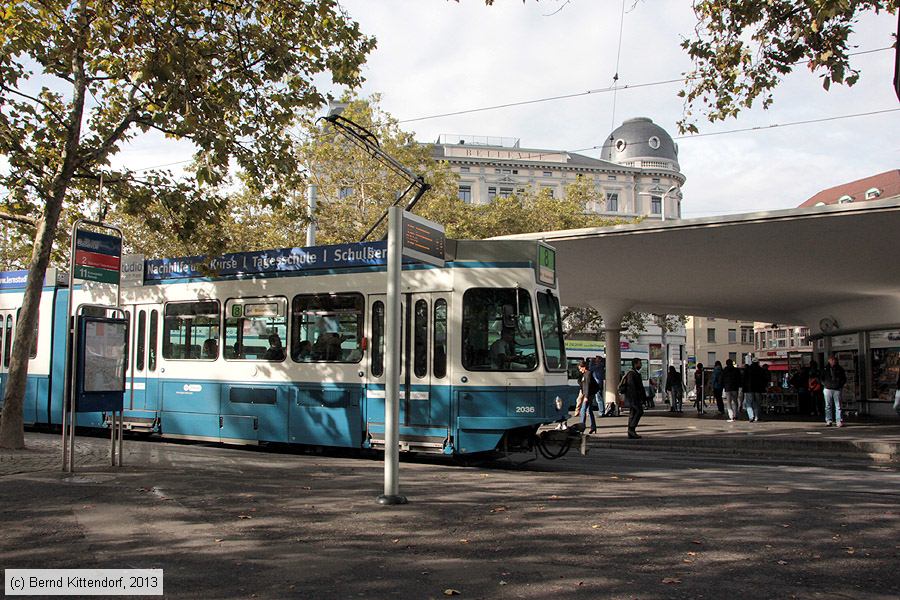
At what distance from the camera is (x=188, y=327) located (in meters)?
14.0

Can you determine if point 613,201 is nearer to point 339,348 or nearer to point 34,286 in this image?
point 339,348

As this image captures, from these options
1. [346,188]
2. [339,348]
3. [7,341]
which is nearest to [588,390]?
[339,348]

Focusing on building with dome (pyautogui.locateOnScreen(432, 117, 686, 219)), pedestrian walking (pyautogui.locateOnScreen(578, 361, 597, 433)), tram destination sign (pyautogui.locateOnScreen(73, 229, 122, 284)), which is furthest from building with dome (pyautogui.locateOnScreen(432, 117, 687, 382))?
tram destination sign (pyautogui.locateOnScreen(73, 229, 122, 284))

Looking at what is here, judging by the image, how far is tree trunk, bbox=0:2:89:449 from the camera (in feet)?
39.7

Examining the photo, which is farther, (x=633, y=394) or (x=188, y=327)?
(x=633, y=394)

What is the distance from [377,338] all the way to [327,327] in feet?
3.23

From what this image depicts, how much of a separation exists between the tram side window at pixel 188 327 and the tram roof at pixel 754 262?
6337mm

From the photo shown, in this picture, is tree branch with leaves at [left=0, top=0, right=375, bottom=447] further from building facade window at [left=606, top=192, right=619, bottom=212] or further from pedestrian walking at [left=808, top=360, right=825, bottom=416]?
building facade window at [left=606, top=192, right=619, bottom=212]

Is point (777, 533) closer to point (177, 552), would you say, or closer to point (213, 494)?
point (177, 552)

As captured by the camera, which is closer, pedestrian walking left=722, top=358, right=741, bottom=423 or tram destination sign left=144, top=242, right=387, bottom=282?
tram destination sign left=144, top=242, right=387, bottom=282

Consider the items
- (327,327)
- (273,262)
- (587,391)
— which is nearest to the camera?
(327,327)

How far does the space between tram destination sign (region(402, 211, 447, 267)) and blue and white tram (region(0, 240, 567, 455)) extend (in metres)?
2.45

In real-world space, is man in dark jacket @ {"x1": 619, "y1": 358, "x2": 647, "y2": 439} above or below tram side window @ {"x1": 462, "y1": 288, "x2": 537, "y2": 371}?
below

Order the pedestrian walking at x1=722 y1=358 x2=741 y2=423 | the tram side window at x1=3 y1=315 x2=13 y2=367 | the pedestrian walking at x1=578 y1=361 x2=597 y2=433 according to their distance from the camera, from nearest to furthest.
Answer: the tram side window at x1=3 y1=315 x2=13 y2=367 → the pedestrian walking at x1=578 y1=361 x2=597 y2=433 → the pedestrian walking at x1=722 y1=358 x2=741 y2=423
